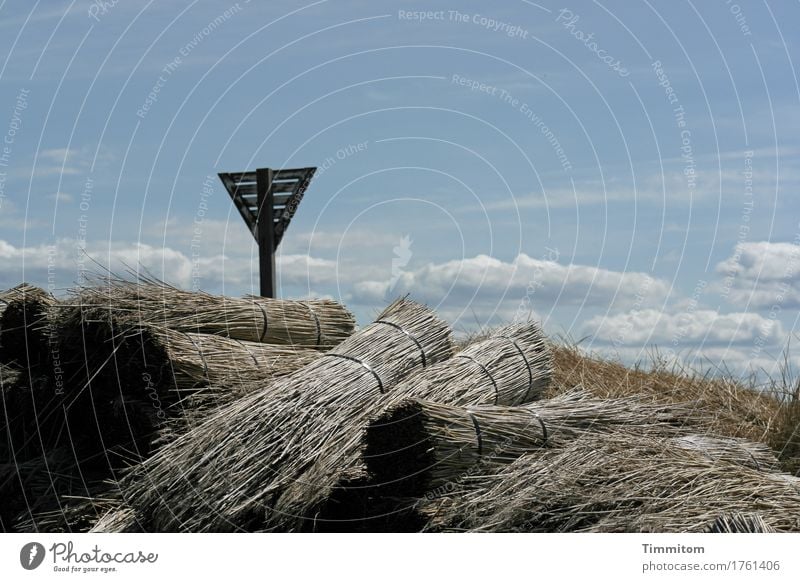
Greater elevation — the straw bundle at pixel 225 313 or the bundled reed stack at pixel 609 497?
the straw bundle at pixel 225 313

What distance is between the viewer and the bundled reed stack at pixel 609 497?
5.05 meters

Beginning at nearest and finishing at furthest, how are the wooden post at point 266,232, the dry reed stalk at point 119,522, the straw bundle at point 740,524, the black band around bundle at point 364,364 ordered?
the straw bundle at point 740,524 → the dry reed stalk at point 119,522 → the black band around bundle at point 364,364 → the wooden post at point 266,232

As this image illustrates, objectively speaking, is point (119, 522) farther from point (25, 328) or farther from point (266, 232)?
point (266, 232)

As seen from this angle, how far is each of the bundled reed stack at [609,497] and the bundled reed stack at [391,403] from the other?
509mm

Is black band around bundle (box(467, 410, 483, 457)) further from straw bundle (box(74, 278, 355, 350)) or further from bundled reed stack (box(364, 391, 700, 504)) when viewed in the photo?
straw bundle (box(74, 278, 355, 350))

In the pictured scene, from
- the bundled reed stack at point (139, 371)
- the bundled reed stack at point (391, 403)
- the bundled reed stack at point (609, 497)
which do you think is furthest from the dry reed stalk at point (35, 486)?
the bundled reed stack at point (609, 497)

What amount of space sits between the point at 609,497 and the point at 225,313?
10.1 feet

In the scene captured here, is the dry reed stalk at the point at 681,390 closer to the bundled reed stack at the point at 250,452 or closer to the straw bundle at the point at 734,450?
the straw bundle at the point at 734,450

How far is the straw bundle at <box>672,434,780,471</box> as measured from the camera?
627cm

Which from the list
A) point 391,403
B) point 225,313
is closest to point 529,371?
point 391,403

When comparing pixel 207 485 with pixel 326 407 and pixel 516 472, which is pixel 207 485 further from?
pixel 516 472

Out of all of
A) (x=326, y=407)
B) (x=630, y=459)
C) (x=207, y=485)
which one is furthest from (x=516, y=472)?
(x=207, y=485)

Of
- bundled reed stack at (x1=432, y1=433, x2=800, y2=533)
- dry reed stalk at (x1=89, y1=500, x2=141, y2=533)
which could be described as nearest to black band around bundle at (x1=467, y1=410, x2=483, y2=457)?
bundled reed stack at (x1=432, y1=433, x2=800, y2=533)

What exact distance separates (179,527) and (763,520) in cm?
316
